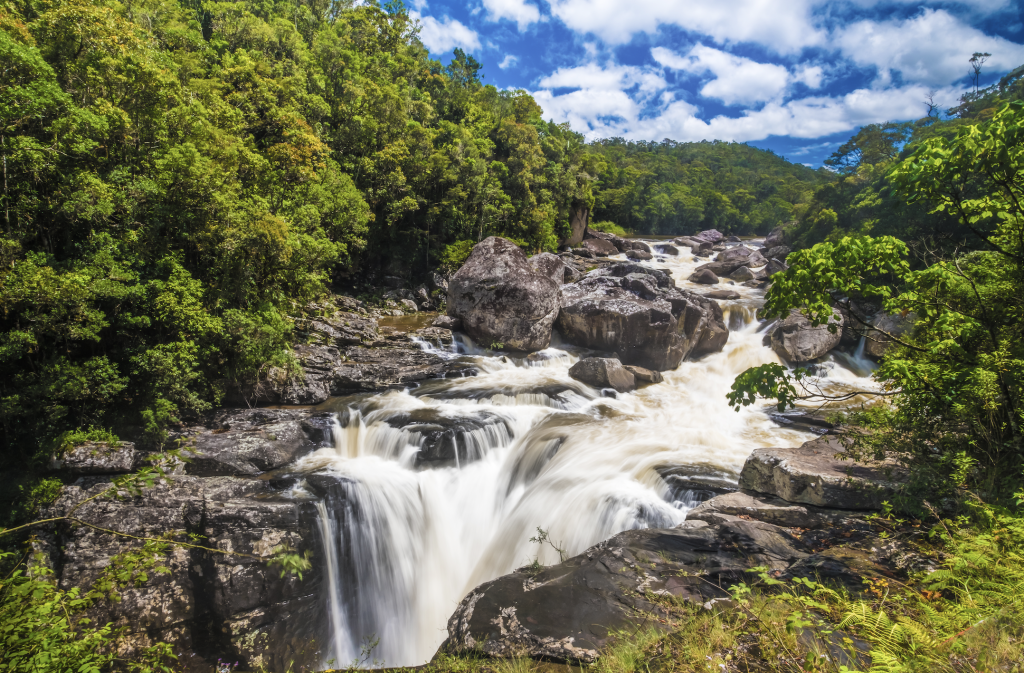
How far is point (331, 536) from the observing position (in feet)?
26.4

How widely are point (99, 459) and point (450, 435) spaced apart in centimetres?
696

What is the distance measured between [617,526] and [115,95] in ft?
46.8

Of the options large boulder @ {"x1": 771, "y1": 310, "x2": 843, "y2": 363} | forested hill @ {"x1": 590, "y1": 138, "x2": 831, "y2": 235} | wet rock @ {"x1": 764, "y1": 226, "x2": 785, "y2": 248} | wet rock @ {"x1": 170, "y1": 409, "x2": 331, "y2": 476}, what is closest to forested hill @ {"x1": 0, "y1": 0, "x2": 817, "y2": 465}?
wet rock @ {"x1": 170, "y1": 409, "x2": 331, "y2": 476}

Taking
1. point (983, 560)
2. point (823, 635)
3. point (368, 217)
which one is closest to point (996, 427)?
point (983, 560)

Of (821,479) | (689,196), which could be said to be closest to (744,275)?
(821,479)

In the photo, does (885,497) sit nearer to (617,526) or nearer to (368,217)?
(617,526)

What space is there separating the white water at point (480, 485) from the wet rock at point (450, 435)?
53mm

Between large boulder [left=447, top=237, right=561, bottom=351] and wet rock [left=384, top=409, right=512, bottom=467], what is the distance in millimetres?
6885

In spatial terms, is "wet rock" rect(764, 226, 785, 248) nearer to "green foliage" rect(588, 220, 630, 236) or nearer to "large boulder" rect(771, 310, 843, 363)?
"green foliage" rect(588, 220, 630, 236)

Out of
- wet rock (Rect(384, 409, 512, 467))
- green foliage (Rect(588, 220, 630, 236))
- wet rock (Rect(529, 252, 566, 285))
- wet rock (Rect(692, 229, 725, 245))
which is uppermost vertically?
green foliage (Rect(588, 220, 630, 236))

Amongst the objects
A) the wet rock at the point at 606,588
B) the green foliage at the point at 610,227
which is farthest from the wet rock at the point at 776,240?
the wet rock at the point at 606,588

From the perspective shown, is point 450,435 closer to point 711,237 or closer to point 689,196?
point 711,237

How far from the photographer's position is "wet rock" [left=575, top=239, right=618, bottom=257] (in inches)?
1481

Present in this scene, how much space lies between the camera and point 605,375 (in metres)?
15.0
